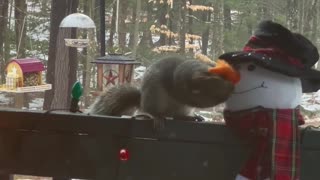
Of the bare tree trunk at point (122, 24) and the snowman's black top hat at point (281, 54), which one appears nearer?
the snowman's black top hat at point (281, 54)

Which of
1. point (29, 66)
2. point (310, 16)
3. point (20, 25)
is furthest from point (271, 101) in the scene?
point (20, 25)

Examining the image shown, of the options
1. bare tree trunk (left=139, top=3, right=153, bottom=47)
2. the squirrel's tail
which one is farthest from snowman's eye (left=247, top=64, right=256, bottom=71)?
bare tree trunk (left=139, top=3, right=153, bottom=47)

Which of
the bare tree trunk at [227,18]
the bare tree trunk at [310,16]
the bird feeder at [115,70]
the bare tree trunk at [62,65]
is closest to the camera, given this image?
the bird feeder at [115,70]

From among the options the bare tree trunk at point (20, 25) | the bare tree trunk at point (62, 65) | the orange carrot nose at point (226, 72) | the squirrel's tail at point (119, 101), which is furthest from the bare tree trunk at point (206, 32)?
the orange carrot nose at point (226, 72)

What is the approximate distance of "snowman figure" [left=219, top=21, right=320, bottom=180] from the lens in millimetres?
982

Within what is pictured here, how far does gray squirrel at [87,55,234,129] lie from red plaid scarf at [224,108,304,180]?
0.24 ft

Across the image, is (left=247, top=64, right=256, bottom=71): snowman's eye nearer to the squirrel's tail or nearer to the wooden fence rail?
the wooden fence rail

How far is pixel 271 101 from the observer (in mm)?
1017

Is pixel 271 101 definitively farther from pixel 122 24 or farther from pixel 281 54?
pixel 122 24

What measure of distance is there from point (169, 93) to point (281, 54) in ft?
0.83

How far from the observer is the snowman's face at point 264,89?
3.34 feet

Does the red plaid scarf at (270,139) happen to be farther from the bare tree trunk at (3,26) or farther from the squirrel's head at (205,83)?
the bare tree trunk at (3,26)

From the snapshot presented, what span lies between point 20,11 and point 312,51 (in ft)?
18.7

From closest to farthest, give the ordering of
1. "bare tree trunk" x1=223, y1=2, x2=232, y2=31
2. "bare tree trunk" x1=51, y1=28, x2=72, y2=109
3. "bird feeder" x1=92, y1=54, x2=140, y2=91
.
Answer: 1. "bird feeder" x1=92, y1=54, x2=140, y2=91
2. "bare tree trunk" x1=51, y1=28, x2=72, y2=109
3. "bare tree trunk" x1=223, y1=2, x2=232, y2=31
